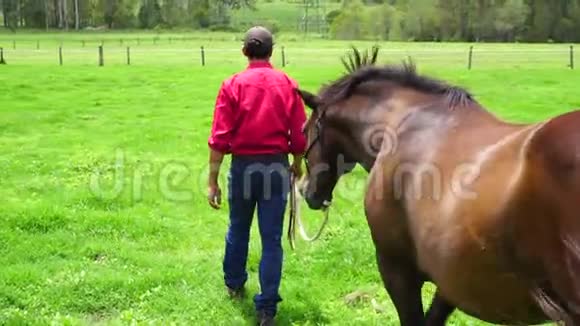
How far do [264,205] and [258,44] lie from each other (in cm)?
111

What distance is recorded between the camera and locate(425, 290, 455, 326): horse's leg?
4.23 meters

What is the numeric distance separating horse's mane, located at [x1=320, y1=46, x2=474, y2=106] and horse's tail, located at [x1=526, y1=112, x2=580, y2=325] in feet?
3.50

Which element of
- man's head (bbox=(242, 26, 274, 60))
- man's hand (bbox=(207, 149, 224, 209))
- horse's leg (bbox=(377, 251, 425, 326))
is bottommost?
horse's leg (bbox=(377, 251, 425, 326))

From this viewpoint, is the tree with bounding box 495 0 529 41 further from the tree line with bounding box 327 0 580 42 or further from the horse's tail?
the horse's tail

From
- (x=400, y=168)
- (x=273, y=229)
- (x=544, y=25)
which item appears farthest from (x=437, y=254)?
(x=544, y=25)

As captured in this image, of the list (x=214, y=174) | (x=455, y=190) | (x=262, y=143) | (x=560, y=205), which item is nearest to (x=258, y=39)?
(x=262, y=143)

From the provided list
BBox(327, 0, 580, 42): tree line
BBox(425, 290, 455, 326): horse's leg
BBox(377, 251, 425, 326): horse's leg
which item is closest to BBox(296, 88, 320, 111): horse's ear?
BBox(377, 251, 425, 326): horse's leg

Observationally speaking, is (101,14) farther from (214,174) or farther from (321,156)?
(321,156)

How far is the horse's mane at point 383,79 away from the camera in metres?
4.03

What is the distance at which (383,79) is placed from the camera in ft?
14.6

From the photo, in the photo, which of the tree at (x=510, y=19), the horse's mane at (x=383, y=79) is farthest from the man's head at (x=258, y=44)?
the tree at (x=510, y=19)

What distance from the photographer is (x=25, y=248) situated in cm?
698

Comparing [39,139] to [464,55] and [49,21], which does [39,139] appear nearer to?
[464,55]

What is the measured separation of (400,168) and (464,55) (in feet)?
131
